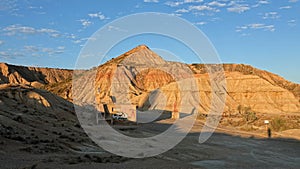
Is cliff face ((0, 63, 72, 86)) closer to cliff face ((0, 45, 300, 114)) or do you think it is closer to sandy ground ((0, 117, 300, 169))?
cliff face ((0, 45, 300, 114))

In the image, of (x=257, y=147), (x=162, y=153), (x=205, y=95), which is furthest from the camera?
(x=205, y=95)

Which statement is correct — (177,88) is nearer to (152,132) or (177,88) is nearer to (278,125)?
(278,125)

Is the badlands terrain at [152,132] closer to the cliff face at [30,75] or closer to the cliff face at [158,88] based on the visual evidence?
the cliff face at [158,88]

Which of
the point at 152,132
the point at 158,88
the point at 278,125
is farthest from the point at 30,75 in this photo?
the point at 278,125

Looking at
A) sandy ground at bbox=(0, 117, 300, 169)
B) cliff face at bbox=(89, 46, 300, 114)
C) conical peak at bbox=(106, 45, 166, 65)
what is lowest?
sandy ground at bbox=(0, 117, 300, 169)

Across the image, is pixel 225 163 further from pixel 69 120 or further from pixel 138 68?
pixel 138 68

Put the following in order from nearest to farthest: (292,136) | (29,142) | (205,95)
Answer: (29,142), (292,136), (205,95)

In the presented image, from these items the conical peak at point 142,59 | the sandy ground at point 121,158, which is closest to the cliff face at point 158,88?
the conical peak at point 142,59

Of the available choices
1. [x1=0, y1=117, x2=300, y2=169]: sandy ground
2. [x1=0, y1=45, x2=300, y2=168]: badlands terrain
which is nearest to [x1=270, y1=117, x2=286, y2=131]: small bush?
[x1=0, y1=45, x2=300, y2=168]: badlands terrain

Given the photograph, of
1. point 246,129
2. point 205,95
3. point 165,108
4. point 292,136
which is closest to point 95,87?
point 165,108

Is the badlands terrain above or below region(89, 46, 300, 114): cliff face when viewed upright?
below

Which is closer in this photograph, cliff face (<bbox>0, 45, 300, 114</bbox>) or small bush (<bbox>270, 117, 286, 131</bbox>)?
small bush (<bbox>270, 117, 286, 131</bbox>)

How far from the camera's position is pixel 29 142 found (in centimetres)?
1753

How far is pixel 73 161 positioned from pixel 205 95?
207 feet
